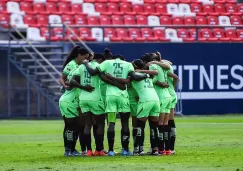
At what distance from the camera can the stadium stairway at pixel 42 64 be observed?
36.9m

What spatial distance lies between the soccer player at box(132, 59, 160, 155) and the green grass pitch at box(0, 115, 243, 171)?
661 millimetres

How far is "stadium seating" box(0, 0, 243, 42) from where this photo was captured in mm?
38062

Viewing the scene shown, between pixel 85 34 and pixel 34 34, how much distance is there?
7.40ft

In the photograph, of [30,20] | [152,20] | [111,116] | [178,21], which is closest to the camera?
[111,116]

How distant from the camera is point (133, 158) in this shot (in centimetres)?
1827

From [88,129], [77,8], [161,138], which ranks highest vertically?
[77,8]

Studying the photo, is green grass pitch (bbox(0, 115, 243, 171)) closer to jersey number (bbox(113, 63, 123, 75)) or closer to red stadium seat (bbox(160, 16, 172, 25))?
jersey number (bbox(113, 63, 123, 75))

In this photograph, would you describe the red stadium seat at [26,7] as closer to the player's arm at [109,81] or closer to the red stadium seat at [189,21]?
the red stadium seat at [189,21]

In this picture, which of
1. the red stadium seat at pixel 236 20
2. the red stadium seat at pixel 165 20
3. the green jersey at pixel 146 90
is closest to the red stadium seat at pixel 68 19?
the red stadium seat at pixel 165 20

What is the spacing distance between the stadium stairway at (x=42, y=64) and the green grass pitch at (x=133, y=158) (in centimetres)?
440

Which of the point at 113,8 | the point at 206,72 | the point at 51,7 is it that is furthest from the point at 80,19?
the point at 206,72

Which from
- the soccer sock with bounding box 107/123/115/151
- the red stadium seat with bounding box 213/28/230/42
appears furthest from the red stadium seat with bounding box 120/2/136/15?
the soccer sock with bounding box 107/123/115/151

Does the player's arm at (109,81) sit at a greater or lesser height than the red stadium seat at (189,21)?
lesser

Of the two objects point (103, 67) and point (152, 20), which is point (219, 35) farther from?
point (103, 67)
